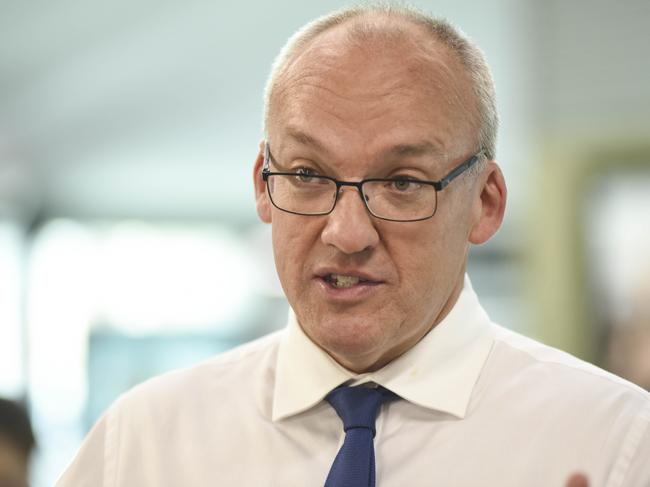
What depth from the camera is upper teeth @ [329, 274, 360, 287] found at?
1.59 meters

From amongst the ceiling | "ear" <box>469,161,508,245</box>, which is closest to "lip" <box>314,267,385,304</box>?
"ear" <box>469,161,508,245</box>

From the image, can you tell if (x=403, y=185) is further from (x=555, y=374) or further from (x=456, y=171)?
(x=555, y=374)

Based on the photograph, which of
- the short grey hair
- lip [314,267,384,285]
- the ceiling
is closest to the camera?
lip [314,267,384,285]

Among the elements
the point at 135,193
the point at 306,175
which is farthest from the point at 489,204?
the point at 135,193

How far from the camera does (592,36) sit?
5070 millimetres

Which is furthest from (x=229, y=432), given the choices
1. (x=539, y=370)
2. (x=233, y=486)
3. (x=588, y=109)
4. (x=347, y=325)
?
(x=588, y=109)

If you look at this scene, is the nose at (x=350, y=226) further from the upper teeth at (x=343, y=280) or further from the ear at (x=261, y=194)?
the ear at (x=261, y=194)

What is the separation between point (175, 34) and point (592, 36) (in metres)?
3.40

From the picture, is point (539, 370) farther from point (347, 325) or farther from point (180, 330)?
point (180, 330)

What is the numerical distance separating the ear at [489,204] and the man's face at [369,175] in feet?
0.28

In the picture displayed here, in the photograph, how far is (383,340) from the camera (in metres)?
1.60

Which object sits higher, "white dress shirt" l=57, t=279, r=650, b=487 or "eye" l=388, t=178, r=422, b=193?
"eye" l=388, t=178, r=422, b=193

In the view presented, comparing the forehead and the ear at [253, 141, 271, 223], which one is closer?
the forehead

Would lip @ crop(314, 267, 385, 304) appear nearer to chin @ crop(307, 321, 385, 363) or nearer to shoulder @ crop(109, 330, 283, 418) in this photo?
chin @ crop(307, 321, 385, 363)
